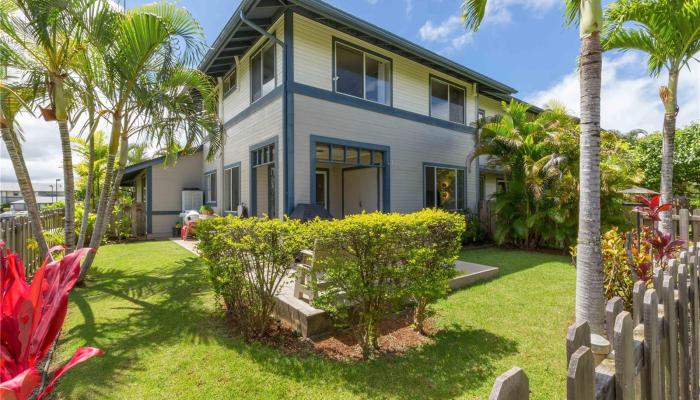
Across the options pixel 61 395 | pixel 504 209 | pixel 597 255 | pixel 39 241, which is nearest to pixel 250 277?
pixel 61 395

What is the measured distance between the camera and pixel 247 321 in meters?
3.97

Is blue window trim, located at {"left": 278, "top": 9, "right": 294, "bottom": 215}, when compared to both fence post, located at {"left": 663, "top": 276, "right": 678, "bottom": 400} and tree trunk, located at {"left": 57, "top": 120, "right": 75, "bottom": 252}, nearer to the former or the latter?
tree trunk, located at {"left": 57, "top": 120, "right": 75, "bottom": 252}

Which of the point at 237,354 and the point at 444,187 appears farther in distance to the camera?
the point at 444,187

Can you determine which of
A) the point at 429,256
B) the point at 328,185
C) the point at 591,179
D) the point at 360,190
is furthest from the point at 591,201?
the point at 328,185

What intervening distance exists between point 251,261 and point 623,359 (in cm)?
335

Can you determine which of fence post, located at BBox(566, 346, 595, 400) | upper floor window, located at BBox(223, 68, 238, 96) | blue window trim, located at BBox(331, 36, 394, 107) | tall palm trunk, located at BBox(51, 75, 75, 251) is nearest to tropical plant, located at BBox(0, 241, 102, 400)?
fence post, located at BBox(566, 346, 595, 400)

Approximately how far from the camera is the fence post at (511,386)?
2.99 ft

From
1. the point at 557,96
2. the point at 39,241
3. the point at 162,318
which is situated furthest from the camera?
the point at 557,96

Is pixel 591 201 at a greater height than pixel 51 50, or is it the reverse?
pixel 51 50

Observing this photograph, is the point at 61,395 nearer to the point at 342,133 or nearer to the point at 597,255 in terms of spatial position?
the point at 597,255

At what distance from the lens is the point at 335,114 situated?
28.8 ft

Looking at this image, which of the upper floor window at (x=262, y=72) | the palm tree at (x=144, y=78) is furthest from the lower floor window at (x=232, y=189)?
the palm tree at (x=144, y=78)

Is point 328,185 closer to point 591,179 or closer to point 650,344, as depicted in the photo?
point 591,179

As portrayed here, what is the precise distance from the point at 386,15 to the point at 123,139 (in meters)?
9.23
